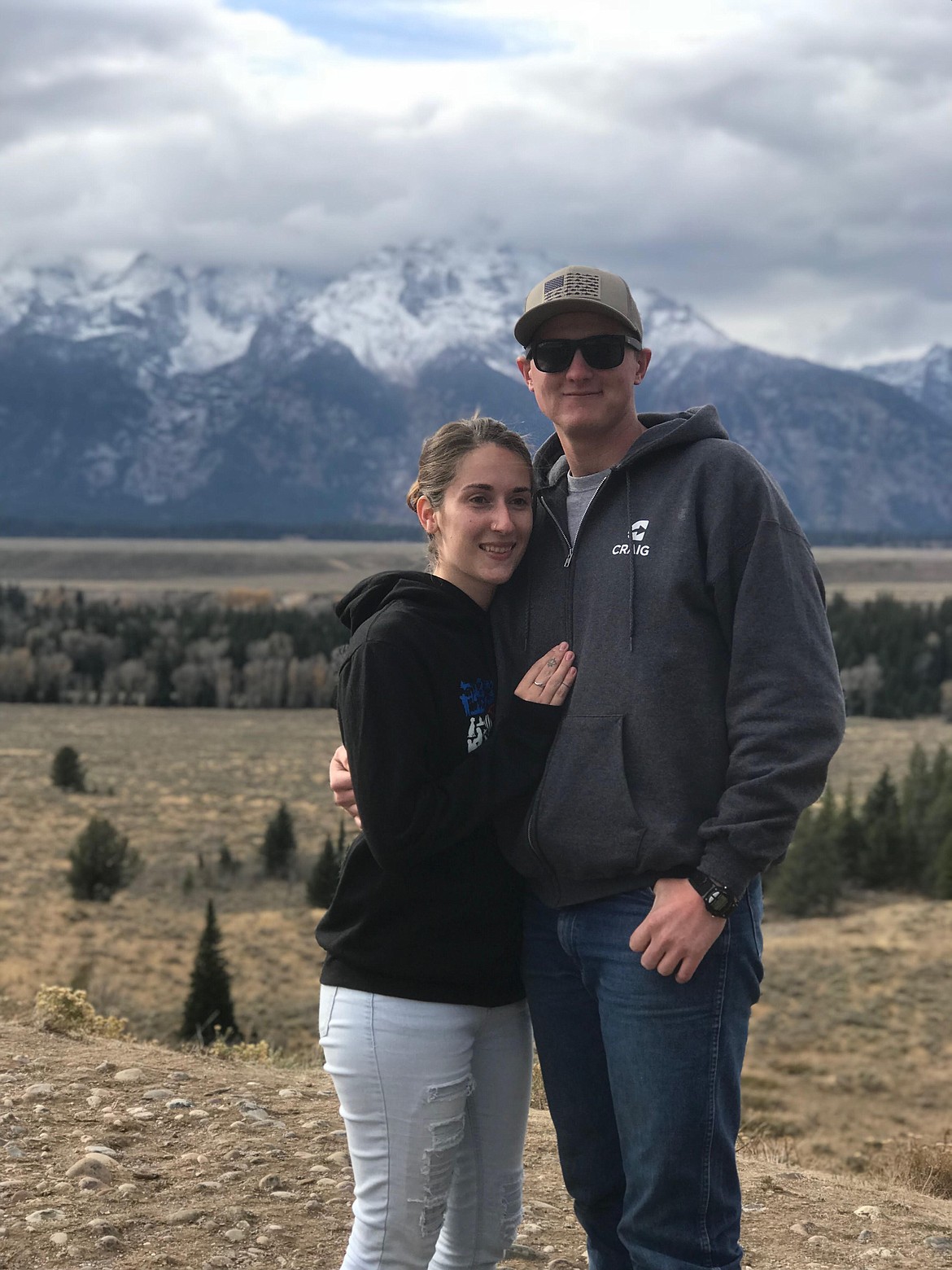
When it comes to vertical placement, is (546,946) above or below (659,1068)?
above

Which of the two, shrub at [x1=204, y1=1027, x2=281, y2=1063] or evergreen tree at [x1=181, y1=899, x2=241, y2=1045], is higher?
shrub at [x1=204, y1=1027, x2=281, y2=1063]

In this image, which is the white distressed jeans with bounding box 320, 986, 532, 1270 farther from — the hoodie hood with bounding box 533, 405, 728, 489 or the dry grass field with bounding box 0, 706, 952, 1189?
the dry grass field with bounding box 0, 706, 952, 1189

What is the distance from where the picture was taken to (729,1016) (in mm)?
3559

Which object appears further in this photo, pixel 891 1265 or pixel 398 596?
pixel 891 1265

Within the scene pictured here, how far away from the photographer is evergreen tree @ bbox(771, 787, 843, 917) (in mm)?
40625

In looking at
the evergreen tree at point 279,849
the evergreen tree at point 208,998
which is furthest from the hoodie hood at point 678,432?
the evergreen tree at point 279,849

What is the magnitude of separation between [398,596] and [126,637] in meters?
117

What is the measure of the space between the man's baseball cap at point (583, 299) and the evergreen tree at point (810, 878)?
38.3 meters

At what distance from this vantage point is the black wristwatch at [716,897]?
3410 mm

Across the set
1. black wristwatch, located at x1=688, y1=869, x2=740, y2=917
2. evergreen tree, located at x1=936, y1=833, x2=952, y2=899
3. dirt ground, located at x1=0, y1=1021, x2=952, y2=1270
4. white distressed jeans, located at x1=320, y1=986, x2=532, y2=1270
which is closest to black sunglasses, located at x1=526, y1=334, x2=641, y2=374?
black wristwatch, located at x1=688, y1=869, x2=740, y2=917

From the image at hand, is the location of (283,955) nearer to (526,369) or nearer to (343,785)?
(343,785)

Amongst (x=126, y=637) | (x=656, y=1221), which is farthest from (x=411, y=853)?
(x=126, y=637)

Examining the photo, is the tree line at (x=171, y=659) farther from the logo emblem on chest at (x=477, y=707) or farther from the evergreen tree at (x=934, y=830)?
the logo emblem on chest at (x=477, y=707)

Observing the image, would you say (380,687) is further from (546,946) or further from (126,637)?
(126,637)
